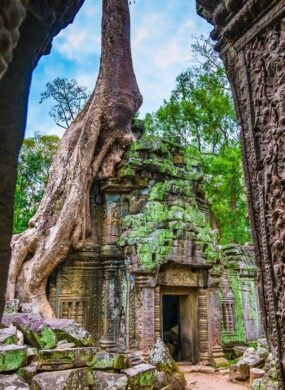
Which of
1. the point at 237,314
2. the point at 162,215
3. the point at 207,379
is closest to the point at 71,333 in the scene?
the point at 207,379

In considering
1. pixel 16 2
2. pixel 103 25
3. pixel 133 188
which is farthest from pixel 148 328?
pixel 103 25

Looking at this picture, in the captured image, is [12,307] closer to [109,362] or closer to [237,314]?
[109,362]

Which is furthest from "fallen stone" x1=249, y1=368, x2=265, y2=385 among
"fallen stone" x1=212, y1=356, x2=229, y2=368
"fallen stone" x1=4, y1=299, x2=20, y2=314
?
"fallen stone" x1=4, y1=299, x2=20, y2=314

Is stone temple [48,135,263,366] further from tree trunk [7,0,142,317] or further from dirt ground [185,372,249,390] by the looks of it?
dirt ground [185,372,249,390]

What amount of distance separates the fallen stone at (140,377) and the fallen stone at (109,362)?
11 cm

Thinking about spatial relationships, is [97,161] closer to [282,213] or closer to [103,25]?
[103,25]

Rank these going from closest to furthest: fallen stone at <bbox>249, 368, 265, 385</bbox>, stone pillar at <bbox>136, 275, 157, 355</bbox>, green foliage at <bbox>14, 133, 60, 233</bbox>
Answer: fallen stone at <bbox>249, 368, 265, 385</bbox>, stone pillar at <bbox>136, 275, 157, 355</bbox>, green foliage at <bbox>14, 133, 60, 233</bbox>

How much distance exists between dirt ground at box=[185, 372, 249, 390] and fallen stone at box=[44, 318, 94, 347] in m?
2.59

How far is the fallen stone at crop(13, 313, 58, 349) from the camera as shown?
522 centimetres

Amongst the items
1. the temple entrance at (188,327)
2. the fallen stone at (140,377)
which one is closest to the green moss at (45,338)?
the fallen stone at (140,377)

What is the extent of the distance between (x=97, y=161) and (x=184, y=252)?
3.87 m

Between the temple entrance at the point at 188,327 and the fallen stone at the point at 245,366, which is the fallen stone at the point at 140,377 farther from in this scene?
the temple entrance at the point at 188,327

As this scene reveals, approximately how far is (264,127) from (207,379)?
293 inches

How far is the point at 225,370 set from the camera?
847cm
